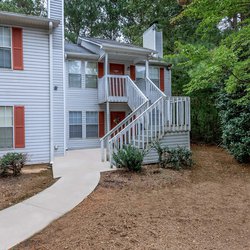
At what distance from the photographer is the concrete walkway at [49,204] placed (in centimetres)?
387

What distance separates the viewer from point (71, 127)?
43.0ft

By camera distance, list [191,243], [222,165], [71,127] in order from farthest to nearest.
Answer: [71,127], [222,165], [191,243]

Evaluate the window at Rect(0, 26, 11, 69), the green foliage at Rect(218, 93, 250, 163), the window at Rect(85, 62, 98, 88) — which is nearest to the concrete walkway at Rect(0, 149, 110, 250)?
the window at Rect(0, 26, 11, 69)

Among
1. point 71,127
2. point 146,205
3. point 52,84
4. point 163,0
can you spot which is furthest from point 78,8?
point 146,205

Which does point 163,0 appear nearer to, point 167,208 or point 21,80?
point 21,80

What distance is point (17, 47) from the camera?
9078 millimetres

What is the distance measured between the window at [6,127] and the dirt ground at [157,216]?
13.5 feet

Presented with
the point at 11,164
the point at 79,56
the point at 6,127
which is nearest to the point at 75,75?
the point at 79,56

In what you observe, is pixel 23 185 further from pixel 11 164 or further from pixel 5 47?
pixel 5 47

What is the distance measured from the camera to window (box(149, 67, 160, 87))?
15.1 meters

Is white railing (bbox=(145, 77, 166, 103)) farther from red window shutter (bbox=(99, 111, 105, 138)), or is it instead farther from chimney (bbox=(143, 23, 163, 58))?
chimney (bbox=(143, 23, 163, 58))

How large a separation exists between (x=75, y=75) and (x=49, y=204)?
29.9 feet

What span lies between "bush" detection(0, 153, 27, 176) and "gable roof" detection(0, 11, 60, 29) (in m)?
4.72

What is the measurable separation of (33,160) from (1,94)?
102 inches
